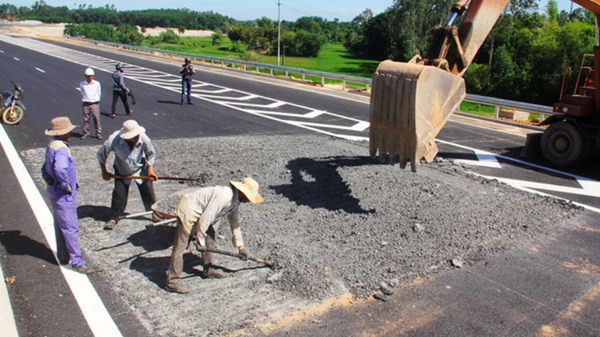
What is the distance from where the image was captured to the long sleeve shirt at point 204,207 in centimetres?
529

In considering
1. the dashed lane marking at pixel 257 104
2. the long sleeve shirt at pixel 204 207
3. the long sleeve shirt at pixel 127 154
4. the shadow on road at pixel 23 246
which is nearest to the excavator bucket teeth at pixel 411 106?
the long sleeve shirt at pixel 204 207

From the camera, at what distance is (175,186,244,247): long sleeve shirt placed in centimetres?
529

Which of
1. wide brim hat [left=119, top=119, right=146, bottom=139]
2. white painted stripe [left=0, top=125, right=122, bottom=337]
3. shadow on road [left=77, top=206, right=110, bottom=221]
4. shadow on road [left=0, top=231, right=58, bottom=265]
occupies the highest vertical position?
wide brim hat [left=119, top=119, right=146, bottom=139]

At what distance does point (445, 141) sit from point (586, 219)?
6.24 m

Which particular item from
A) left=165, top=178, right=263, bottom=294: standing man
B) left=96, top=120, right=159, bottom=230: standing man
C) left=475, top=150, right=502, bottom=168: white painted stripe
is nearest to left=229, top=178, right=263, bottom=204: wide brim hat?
left=165, top=178, right=263, bottom=294: standing man

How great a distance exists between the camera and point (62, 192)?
18.9 ft

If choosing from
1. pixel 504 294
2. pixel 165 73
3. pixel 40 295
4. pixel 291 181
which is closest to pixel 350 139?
pixel 291 181

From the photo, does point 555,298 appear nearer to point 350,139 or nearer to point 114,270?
point 114,270

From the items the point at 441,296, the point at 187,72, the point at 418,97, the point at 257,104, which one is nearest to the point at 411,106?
the point at 418,97

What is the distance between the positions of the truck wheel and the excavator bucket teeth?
525 centimetres

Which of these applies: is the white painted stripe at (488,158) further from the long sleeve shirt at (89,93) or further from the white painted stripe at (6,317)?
the long sleeve shirt at (89,93)

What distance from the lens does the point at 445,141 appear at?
14070mm

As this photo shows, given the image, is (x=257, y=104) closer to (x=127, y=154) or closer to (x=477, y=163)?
(x=477, y=163)

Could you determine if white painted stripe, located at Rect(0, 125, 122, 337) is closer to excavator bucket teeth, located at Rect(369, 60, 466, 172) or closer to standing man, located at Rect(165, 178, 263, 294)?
standing man, located at Rect(165, 178, 263, 294)
